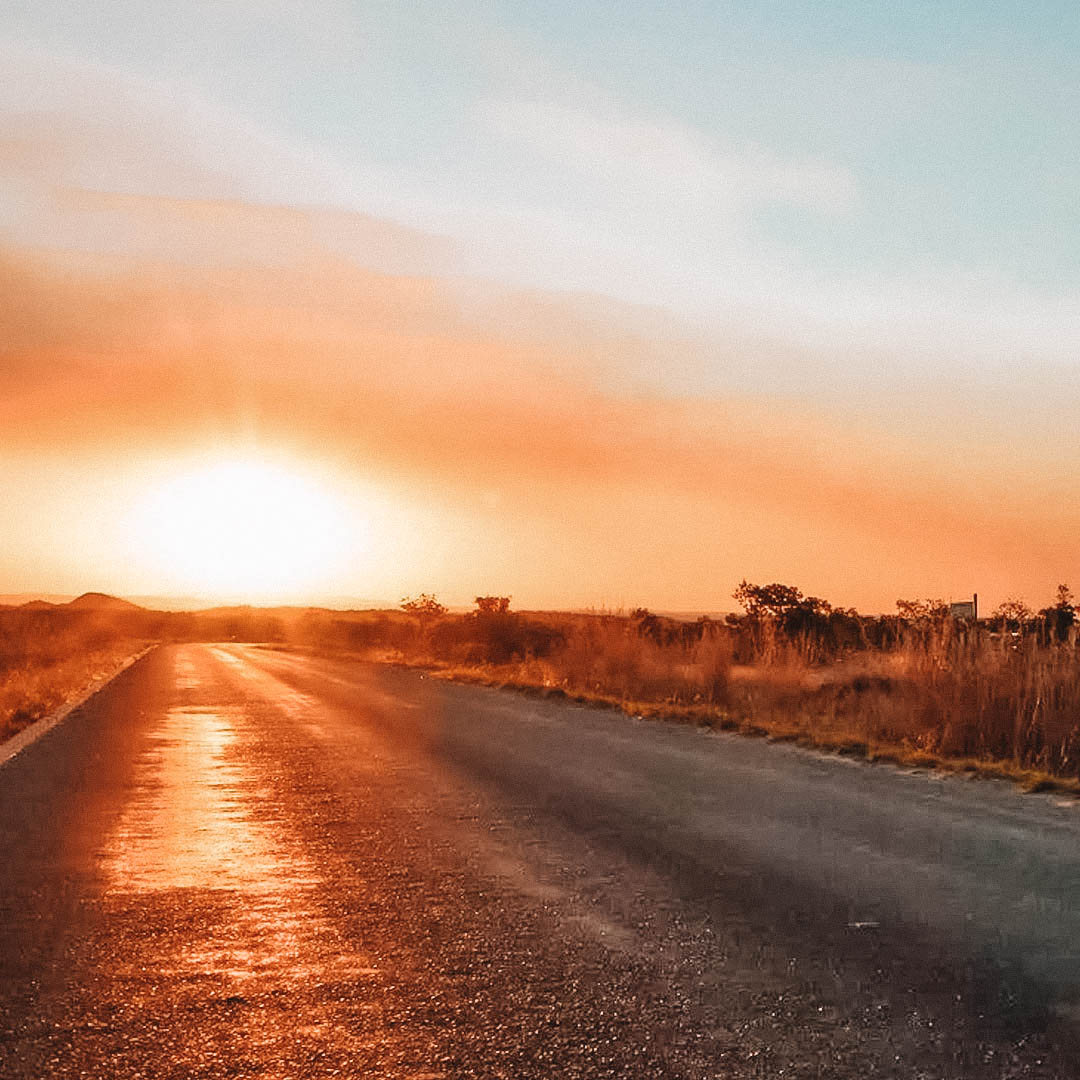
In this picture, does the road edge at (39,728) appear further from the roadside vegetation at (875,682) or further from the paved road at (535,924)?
the roadside vegetation at (875,682)

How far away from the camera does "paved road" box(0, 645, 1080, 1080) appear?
4.60 meters

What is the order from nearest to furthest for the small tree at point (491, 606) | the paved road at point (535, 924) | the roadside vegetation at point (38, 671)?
the paved road at point (535, 924) → the roadside vegetation at point (38, 671) → the small tree at point (491, 606)

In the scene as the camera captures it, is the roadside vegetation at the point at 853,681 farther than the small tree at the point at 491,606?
No

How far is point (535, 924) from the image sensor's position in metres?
6.44

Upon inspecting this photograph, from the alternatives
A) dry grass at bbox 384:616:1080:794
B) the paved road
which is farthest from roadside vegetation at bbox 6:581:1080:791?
the paved road

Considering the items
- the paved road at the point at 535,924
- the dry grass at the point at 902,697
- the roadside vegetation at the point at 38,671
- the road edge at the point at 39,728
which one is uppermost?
the dry grass at the point at 902,697

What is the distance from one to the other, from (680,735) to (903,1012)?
1246 cm

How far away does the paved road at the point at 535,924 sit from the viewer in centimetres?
460

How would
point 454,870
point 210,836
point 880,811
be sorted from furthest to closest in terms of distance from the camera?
point 880,811 < point 210,836 < point 454,870

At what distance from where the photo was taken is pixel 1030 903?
695cm

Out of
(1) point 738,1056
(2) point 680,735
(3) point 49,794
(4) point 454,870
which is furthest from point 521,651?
(1) point 738,1056

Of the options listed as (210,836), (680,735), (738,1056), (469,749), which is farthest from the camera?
(680,735)

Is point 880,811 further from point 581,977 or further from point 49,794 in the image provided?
point 49,794

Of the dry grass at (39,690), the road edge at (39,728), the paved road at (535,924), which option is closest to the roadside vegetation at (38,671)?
the dry grass at (39,690)
